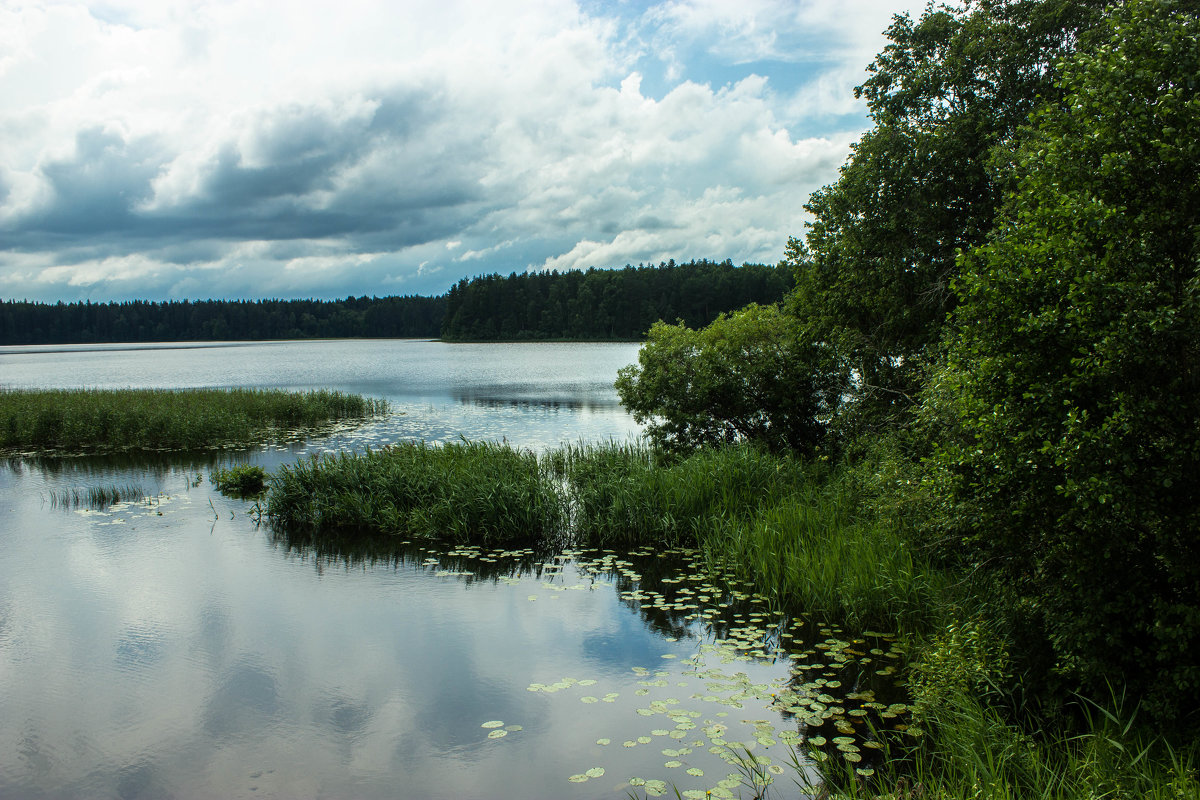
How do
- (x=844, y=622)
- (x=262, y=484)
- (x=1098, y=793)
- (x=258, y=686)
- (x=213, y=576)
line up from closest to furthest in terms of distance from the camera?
(x=1098, y=793)
(x=258, y=686)
(x=844, y=622)
(x=213, y=576)
(x=262, y=484)

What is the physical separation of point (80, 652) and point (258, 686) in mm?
2675

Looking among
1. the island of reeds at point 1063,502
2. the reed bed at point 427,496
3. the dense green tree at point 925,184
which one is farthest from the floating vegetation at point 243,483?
the dense green tree at point 925,184

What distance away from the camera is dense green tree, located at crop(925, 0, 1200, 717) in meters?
4.74

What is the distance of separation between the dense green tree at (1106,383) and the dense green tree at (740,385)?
986 centimetres

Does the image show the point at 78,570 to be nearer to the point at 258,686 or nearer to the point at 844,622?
the point at 258,686

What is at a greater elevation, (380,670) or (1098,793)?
(1098,793)

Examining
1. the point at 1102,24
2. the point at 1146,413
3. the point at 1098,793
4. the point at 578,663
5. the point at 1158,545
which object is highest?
the point at 1102,24

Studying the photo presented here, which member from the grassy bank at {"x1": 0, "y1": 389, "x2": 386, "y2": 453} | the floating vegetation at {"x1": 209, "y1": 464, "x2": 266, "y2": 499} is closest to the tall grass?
the floating vegetation at {"x1": 209, "y1": 464, "x2": 266, "y2": 499}

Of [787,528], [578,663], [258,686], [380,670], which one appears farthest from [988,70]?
[258,686]

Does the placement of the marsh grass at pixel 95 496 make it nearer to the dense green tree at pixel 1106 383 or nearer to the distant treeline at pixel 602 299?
the dense green tree at pixel 1106 383

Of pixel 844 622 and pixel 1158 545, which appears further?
pixel 844 622

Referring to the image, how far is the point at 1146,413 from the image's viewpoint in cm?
471

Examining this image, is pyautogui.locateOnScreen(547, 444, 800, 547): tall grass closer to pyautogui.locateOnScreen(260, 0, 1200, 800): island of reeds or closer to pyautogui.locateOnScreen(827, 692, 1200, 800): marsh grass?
pyautogui.locateOnScreen(260, 0, 1200, 800): island of reeds

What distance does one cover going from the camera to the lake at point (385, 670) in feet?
20.0
